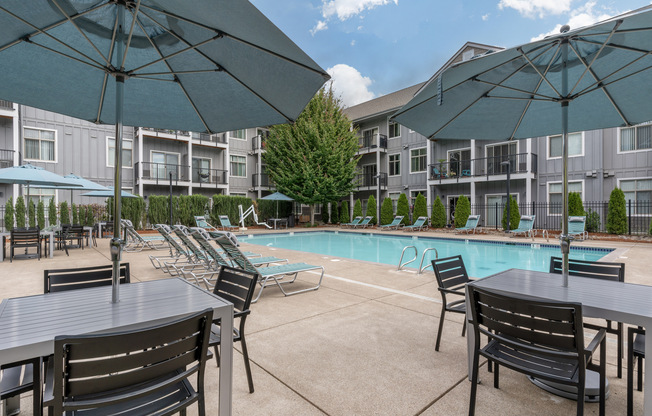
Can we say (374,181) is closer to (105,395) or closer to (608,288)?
(608,288)

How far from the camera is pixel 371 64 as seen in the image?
62594mm

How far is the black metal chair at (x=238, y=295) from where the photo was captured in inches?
96.5

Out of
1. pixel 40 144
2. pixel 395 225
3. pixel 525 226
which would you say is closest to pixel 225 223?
pixel 395 225

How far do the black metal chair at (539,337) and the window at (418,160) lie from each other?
19983 mm

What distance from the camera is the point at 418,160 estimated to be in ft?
71.1

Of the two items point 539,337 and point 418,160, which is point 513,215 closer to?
point 418,160

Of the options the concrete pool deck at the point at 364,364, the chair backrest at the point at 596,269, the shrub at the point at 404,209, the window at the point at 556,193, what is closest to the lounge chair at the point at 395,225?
the shrub at the point at 404,209

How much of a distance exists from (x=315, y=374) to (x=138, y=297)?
4.78 ft

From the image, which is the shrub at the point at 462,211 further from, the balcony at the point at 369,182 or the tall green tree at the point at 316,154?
the tall green tree at the point at 316,154

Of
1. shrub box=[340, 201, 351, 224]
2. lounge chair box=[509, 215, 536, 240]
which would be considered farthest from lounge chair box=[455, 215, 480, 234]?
shrub box=[340, 201, 351, 224]

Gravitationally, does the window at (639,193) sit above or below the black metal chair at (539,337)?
above

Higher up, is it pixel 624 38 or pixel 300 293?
pixel 624 38

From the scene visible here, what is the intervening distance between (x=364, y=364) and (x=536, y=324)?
1459mm

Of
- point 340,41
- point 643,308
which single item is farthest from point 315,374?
point 340,41
